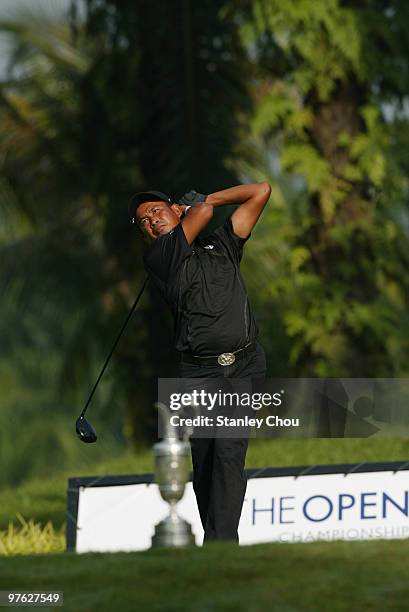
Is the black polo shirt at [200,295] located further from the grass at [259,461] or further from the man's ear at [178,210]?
the grass at [259,461]

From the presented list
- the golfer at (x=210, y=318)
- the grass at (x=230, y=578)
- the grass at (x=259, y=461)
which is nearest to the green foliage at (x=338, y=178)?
the grass at (x=259, y=461)

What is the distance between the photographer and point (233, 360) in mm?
6750

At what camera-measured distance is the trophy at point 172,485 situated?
6.11 m

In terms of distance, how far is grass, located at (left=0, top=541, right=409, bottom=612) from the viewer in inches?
184

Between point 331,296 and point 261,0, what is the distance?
10.8 ft

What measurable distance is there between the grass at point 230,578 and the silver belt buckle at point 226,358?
1.28 metres

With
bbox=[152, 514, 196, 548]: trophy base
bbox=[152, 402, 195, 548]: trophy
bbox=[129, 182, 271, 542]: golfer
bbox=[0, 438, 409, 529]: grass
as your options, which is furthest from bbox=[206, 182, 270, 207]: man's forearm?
bbox=[0, 438, 409, 529]: grass

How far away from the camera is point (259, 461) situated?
41.0ft

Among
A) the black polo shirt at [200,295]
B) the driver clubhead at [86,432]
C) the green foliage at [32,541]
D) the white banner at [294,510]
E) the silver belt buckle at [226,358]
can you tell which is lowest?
the green foliage at [32,541]

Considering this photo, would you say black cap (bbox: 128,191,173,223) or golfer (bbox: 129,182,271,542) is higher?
black cap (bbox: 128,191,173,223)

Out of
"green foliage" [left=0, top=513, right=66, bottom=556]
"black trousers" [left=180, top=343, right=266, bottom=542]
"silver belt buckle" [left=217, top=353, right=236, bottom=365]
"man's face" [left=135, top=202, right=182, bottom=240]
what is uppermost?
"man's face" [left=135, top=202, right=182, bottom=240]

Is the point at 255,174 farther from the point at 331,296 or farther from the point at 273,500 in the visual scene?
the point at 273,500

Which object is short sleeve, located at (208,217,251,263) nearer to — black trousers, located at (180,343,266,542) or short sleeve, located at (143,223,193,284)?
short sleeve, located at (143,223,193,284)

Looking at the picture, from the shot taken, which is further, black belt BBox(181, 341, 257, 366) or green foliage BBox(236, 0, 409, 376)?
green foliage BBox(236, 0, 409, 376)
